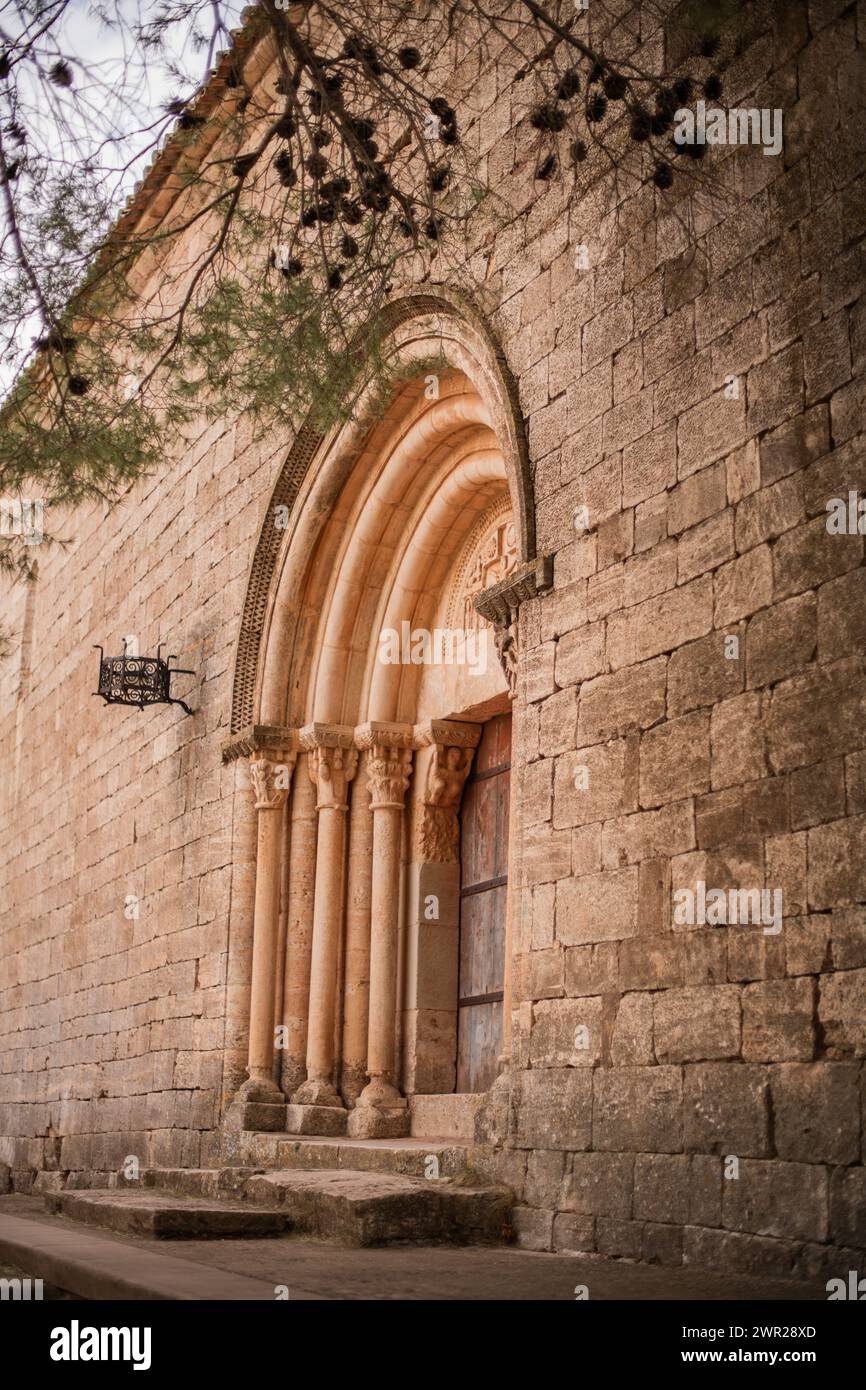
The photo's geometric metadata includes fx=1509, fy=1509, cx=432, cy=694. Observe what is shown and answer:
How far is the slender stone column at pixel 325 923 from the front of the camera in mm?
7527

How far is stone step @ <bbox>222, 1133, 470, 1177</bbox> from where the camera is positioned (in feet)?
18.9

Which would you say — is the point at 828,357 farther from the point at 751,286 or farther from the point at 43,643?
the point at 43,643

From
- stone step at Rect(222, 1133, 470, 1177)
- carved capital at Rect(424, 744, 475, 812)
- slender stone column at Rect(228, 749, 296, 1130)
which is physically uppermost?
carved capital at Rect(424, 744, 475, 812)

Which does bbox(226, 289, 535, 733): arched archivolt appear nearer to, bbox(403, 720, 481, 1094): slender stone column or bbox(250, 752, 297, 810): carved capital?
bbox(250, 752, 297, 810): carved capital

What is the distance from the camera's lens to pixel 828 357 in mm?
4344

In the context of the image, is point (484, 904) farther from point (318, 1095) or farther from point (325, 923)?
point (318, 1095)

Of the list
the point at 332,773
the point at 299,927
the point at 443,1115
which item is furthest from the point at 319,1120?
the point at 332,773

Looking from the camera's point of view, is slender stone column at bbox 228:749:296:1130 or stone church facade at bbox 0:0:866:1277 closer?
stone church facade at bbox 0:0:866:1277

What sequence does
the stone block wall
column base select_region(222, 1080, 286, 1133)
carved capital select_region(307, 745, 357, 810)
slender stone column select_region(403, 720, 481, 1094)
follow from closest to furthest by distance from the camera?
the stone block wall → slender stone column select_region(403, 720, 481, 1094) → column base select_region(222, 1080, 286, 1133) → carved capital select_region(307, 745, 357, 810)

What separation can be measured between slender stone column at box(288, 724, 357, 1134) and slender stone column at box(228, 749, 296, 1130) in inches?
6.6

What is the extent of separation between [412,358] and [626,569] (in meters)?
2.32

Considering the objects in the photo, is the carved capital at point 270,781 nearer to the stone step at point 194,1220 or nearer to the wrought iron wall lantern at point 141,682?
the wrought iron wall lantern at point 141,682

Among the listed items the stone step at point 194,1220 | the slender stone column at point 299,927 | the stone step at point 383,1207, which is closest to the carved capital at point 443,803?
the slender stone column at point 299,927

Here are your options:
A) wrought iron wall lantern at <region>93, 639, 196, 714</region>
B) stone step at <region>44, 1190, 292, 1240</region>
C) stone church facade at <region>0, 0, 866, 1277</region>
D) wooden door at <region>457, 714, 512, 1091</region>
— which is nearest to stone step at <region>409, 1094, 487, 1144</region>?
stone church facade at <region>0, 0, 866, 1277</region>
